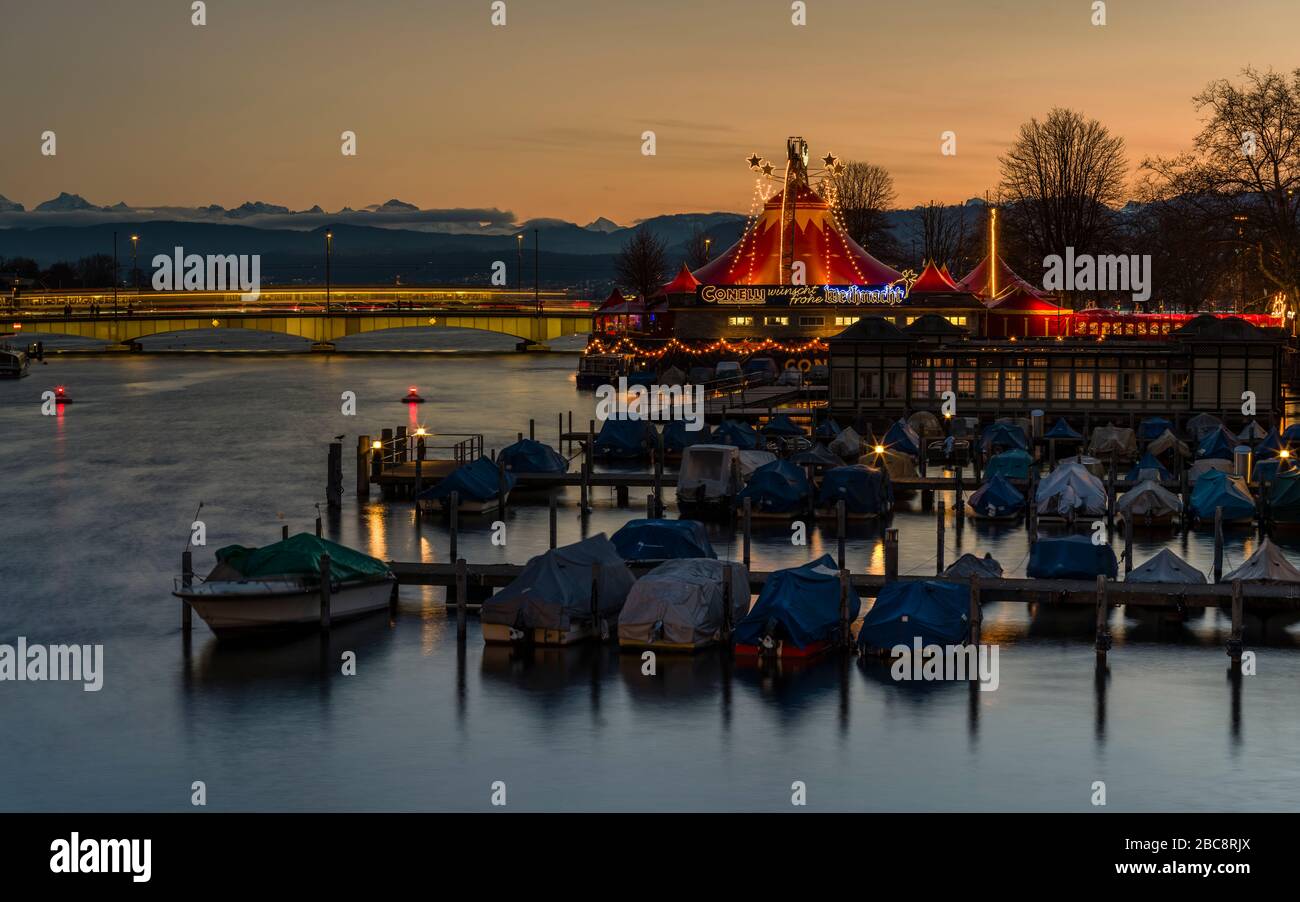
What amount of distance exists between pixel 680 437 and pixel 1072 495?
23633 millimetres

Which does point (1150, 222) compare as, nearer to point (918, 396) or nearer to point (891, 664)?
A: point (918, 396)

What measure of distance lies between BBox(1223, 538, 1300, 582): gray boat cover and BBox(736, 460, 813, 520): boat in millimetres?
20010

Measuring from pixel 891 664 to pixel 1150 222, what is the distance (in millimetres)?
131148

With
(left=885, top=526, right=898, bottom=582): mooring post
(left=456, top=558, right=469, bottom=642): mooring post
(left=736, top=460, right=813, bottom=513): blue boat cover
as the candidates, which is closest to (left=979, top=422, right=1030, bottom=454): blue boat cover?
(left=736, top=460, right=813, bottom=513): blue boat cover

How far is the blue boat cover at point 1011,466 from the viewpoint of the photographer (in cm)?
6481

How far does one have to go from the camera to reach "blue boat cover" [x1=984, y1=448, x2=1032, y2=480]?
6481 centimetres

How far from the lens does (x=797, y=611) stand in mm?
39188

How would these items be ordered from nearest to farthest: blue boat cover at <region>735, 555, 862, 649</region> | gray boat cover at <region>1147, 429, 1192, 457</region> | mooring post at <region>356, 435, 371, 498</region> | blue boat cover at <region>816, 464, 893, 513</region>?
blue boat cover at <region>735, 555, 862, 649</region>
blue boat cover at <region>816, 464, 893, 513</region>
mooring post at <region>356, 435, 371, 498</region>
gray boat cover at <region>1147, 429, 1192, 457</region>

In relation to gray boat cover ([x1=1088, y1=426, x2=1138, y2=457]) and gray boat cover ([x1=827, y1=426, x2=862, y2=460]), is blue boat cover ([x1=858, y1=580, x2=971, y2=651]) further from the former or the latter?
gray boat cover ([x1=1088, y1=426, x2=1138, y2=457])

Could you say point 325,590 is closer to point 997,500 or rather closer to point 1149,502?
point 997,500

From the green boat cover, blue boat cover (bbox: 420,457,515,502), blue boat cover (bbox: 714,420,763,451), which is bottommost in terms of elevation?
the green boat cover

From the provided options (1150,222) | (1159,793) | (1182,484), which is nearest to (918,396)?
(1182,484)

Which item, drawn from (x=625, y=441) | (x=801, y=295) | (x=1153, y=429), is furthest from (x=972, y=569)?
(x=801, y=295)

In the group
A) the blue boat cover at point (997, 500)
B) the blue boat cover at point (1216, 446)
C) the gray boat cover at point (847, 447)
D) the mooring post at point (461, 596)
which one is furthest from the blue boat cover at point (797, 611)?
the blue boat cover at point (1216, 446)
